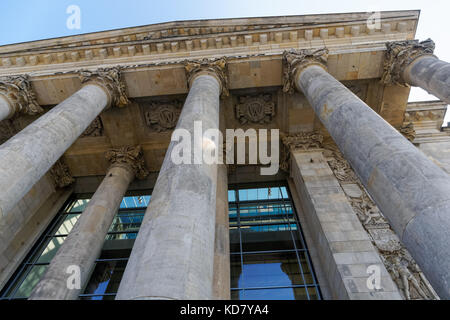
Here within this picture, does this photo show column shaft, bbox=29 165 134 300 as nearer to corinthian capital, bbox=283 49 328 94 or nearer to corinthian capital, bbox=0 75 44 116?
corinthian capital, bbox=0 75 44 116

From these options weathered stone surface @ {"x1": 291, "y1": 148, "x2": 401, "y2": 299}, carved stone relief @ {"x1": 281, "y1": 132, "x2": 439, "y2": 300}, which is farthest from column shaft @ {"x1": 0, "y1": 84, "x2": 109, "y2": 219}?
carved stone relief @ {"x1": 281, "y1": 132, "x2": 439, "y2": 300}

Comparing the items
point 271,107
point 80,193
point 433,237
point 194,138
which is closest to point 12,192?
point 194,138

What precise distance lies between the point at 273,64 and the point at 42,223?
13226 mm

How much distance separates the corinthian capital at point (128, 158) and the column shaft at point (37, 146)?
374 cm

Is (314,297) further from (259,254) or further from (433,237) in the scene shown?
(433,237)

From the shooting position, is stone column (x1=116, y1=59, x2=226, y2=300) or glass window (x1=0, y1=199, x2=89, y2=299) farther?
glass window (x1=0, y1=199, x2=89, y2=299)

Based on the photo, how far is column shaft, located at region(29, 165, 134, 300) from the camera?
8586mm

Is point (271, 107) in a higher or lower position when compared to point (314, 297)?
higher

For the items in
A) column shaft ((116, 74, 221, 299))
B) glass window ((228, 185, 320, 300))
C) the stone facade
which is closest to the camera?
column shaft ((116, 74, 221, 299))

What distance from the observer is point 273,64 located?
1276 cm

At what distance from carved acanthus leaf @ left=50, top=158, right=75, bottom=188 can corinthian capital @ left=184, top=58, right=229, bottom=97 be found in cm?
837

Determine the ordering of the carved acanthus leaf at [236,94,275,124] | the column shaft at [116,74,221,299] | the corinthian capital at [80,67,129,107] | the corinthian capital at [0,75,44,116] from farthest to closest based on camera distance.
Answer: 1. the carved acanthus leaf at [236,94,275,124]
2. the corinthian capital at [80,67,129,107]
3. the corinthian capital at [0,75,44,116]
4. the column shaft at [116,74,221,299]

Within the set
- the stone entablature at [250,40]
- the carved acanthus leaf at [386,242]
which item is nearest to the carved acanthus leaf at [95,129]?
the stone entablature at [250,40]
